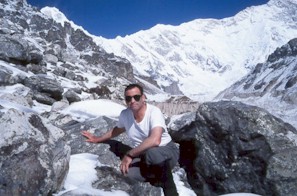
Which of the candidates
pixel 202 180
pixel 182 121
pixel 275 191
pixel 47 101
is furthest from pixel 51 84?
pixel 275 191

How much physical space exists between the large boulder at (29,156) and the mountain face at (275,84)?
6427 centimetres

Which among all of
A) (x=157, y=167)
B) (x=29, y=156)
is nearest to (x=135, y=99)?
(x=157, y=167)

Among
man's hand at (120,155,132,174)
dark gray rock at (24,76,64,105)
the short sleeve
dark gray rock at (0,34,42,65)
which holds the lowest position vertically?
man's hand at (120,155,132,174)

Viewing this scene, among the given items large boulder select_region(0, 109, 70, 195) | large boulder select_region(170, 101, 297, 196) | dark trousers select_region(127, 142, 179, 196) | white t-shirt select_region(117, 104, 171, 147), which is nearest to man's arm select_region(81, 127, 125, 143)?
white t-shirt select_region(117, 104, 171, 147)

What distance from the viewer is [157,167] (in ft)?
14.8

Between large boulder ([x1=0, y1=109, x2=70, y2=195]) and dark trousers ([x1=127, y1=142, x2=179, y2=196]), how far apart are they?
37.2 inches

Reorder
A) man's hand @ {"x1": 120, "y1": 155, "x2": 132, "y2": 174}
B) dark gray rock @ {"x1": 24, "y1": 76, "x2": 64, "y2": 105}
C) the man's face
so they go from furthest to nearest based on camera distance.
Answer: dark gray rock @ {"x1": 24, "y1": 76, "x2": 64, "y2": 105} < the man's face < man's hand @ {"x1": 120, "y1": 155, "x2": 132, "y2": 174}

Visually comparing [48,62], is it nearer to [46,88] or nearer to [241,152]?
[46,88]

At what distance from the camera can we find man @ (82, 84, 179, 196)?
4430mm

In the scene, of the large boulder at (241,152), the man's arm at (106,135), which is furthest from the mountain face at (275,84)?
the man's arm at (106,135)

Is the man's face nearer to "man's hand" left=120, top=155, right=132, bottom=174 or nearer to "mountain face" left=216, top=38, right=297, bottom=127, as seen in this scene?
"man's hand" left=120, top=155, right=132, bottom=174

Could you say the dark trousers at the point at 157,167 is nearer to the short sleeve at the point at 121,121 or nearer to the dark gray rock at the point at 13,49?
the short sleeve at the point at 121,121

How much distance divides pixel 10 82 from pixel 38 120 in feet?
36.0

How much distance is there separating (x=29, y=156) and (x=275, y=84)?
102 metres
